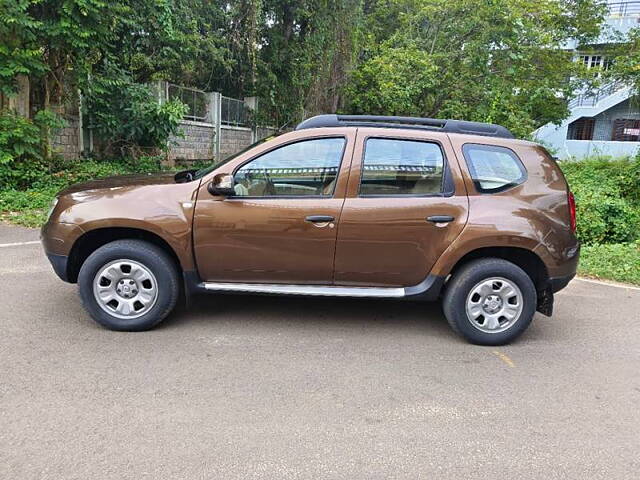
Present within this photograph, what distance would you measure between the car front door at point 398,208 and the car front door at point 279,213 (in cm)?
12

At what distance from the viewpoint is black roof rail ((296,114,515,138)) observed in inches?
169

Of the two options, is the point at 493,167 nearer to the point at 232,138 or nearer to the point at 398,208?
the point at 398,208

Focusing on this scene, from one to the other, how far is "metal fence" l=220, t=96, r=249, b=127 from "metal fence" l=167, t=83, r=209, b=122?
83cm

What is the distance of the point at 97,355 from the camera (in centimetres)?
373

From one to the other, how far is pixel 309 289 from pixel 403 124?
165 cm

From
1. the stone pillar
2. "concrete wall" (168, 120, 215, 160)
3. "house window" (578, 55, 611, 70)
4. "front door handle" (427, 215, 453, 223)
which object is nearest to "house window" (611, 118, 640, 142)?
"house window" (578, 55, 611, 70)

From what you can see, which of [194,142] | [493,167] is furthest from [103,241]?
[194,142]

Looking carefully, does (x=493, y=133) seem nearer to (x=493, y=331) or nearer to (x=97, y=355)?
(x=493, y=331)

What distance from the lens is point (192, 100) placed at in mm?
16141

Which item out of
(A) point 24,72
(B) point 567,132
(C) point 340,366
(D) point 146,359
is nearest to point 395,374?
(C) point 340,366

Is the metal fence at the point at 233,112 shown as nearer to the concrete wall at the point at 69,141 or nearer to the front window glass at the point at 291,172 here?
the concrete wall at the point at 69,141

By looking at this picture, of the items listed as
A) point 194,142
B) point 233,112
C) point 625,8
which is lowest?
point 194,142

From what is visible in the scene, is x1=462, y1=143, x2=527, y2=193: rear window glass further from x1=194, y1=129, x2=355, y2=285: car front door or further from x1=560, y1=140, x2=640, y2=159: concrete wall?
x1=560, y1=140, x2=640, y2=159: concrete wall

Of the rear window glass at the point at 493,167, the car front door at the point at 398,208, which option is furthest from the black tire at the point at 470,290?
the rear window glass at the point at 493,167
